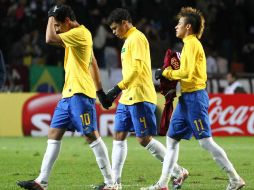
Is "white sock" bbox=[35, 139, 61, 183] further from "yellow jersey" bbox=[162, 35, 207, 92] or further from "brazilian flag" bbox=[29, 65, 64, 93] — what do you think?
"brazilian flag" bbox=[29, 65, 64, 93]

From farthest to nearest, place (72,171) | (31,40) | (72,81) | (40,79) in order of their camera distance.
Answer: (31,40)
(40,79)
(72,171)
(72,81)

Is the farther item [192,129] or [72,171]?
[72,171]

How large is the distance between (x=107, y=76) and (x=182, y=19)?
43.5ft

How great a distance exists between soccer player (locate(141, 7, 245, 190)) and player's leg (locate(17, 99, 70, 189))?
1191mm

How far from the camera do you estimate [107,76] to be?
80.6 feet

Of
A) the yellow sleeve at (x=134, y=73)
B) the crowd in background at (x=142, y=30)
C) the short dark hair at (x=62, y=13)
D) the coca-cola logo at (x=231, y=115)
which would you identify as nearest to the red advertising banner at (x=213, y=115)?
the coca-cola logo at (x=231, y=115)

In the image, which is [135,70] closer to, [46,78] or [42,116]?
[42,116]

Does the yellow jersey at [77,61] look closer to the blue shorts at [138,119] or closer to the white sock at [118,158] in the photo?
the blue shorts at [138,119]

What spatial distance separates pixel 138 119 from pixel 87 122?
770mm

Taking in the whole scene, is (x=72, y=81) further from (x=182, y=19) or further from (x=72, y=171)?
(x=72, y=171)

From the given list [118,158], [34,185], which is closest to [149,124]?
[118,158]

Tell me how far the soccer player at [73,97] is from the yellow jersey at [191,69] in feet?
3.18

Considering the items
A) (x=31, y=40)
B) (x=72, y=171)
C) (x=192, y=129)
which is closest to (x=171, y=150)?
(x=192, y=129)

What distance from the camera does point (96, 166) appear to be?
15.1m
